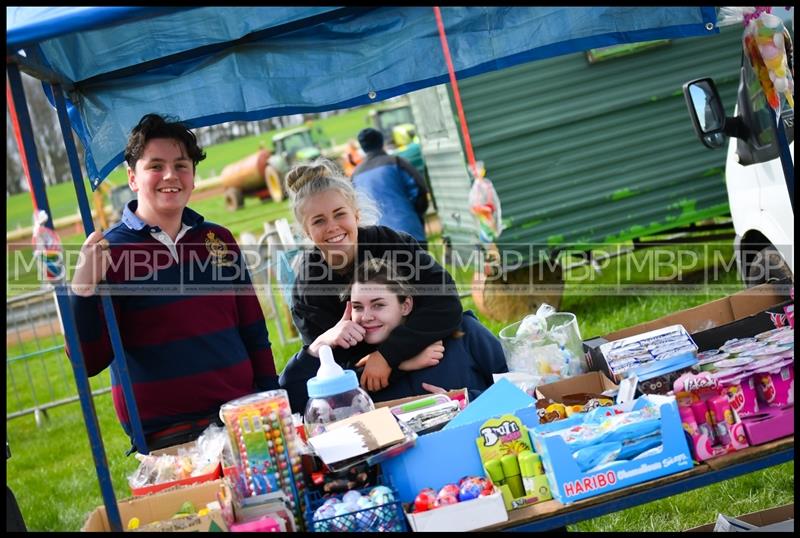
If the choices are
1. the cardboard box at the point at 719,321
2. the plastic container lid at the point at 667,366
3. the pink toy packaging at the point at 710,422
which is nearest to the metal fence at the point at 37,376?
the cardboard box at the point at 719,321

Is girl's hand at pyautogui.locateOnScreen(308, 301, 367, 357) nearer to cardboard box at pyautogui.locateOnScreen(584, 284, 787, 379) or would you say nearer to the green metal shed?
cardboard box at pyautogui.locateOnScreen(584, 284, 787, 379)

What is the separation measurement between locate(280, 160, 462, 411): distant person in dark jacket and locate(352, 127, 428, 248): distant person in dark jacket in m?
4.67

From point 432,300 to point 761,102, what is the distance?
2.29 m

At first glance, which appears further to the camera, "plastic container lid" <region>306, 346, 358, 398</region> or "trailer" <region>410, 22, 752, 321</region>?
"trailer" <region>410, 22, 752, 321</region>

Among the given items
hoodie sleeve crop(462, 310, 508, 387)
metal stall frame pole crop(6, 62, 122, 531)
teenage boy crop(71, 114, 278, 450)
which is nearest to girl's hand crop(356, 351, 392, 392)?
hoodie sleeve crop(462, 310, 508, 387)

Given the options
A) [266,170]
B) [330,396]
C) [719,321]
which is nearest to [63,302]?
[330,396]

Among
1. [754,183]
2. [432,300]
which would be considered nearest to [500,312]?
[754,183]

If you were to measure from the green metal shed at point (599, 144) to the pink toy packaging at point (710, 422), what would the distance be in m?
5.92

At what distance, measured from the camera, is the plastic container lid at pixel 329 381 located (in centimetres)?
299

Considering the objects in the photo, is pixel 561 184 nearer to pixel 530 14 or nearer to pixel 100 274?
pixel 530 14

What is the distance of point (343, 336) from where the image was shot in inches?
157

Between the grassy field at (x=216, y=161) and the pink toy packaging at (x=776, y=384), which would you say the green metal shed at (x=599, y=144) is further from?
the grassy field at (x=216, y=161)

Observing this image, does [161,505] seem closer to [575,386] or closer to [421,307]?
[575,386]

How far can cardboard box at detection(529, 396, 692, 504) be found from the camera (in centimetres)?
262
